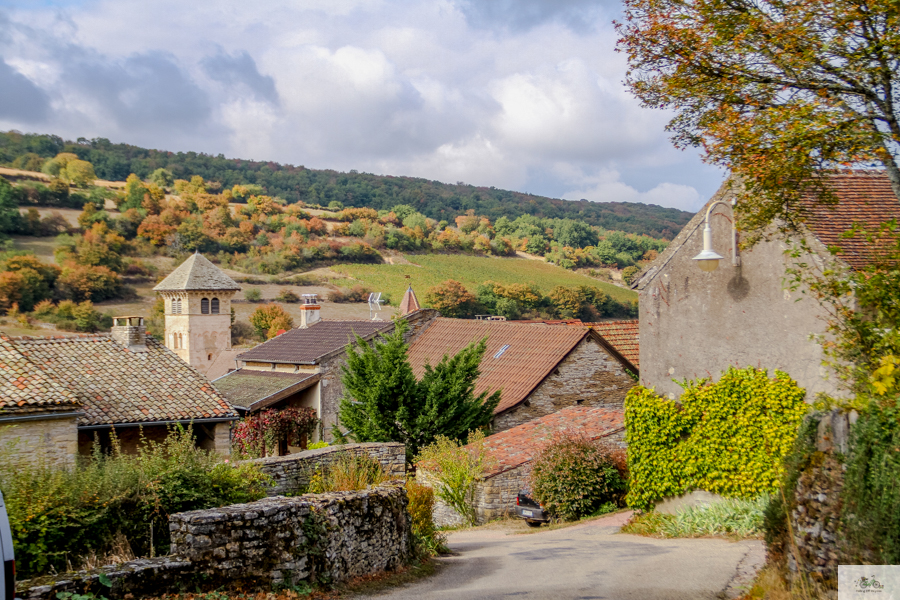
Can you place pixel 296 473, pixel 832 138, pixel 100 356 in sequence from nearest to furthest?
pixel 832 138, pixel 296 473, pixel 100 356

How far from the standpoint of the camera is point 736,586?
8.17 meters

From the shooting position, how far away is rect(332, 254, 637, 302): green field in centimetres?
7994

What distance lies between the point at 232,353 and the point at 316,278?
105ft

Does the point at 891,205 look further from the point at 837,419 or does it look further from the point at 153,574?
the point at 153,574

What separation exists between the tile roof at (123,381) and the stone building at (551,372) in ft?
27.0

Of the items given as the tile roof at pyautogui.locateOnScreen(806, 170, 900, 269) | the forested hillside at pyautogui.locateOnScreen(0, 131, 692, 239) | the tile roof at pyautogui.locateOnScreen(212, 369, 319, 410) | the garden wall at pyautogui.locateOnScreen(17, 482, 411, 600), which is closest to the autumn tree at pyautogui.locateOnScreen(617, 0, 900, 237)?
the tile roof at pyautogui.locateOnScreen(806, 170, 900, 269)

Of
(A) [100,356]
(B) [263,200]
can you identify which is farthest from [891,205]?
(B) [263,200]

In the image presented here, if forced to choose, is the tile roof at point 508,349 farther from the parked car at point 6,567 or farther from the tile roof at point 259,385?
the parked car at point 6,567

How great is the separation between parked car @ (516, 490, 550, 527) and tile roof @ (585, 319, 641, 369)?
36.9ft

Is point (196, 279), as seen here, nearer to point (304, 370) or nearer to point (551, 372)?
point (304, 370)

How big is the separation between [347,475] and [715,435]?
6.77 metres

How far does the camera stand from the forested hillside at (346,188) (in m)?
119

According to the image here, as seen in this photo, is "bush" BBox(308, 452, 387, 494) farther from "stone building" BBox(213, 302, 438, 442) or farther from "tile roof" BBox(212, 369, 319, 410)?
"tile roof" BBox(212, 369, 319, 410)

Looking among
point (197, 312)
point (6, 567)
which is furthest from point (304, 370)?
point (6, 567)
